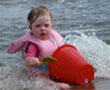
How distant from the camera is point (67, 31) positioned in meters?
8.96

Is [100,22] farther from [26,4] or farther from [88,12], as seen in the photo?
[26,4]

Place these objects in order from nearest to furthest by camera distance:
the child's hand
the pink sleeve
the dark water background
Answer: the child's hand
the pink sleeve
the dark water background

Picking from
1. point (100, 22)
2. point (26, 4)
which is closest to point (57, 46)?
point (100, 22)

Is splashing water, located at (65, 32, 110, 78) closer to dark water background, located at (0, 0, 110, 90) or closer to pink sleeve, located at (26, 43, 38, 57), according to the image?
dark water background, located at (0, 0, 110, 90)

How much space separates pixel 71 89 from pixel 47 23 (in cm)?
96

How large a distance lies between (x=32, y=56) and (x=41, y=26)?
44 cm

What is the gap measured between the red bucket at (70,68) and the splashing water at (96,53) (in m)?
0.52

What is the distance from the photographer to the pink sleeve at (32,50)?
17.1ft

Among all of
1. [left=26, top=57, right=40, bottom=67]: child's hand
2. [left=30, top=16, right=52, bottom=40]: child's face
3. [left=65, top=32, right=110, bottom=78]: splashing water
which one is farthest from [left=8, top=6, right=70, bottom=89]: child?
[left=65, top=32, right=110, bottom=78]: splashing water

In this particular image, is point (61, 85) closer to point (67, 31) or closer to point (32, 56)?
point (32, 56)

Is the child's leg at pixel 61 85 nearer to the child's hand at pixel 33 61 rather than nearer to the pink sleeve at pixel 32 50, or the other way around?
the child's hand at pixel 33 61

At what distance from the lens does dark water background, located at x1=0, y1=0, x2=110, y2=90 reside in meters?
5.32

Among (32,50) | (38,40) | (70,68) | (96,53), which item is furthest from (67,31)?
(70,68)

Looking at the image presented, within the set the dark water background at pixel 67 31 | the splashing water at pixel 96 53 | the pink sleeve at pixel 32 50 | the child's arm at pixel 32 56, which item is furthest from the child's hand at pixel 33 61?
the splashing water at pixel 96 53
